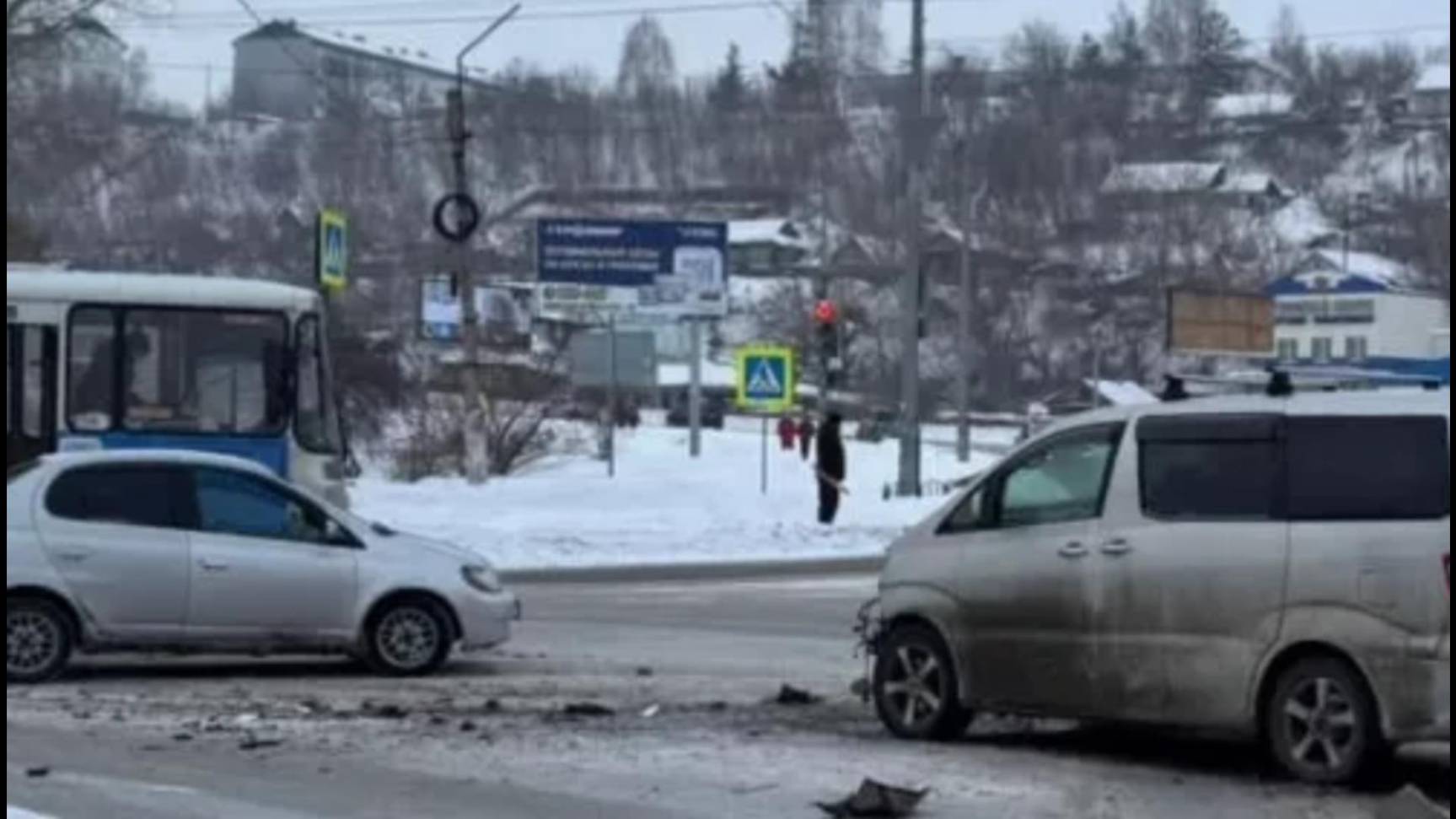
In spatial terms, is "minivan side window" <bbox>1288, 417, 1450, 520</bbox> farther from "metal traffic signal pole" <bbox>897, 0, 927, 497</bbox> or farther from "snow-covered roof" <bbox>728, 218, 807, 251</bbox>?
"snow-covered roof" <bbox>728, 218, 807, 251</bbox>

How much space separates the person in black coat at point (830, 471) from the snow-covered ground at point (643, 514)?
1.30 feet

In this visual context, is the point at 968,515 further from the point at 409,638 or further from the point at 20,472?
the point at 20,472

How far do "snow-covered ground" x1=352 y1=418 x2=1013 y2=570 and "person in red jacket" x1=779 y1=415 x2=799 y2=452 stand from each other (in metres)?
12.3

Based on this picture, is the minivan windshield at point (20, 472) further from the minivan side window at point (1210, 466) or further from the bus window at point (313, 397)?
the minivan side window at point (1210, 466)

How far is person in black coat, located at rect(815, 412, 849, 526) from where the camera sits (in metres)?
37.3

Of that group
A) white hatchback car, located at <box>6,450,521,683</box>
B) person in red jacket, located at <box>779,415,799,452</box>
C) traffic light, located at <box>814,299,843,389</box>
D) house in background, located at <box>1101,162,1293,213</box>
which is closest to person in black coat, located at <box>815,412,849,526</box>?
traffic light, located at <box>814,299,843,389</box>

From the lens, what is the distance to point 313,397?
2412 cm

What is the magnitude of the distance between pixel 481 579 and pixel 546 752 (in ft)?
15.3

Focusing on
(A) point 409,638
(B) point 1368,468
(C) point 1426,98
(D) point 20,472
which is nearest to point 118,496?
(D) point 20,472

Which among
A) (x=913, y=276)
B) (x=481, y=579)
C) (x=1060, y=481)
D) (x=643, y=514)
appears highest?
(x=913, y=276)

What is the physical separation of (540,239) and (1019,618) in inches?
1515

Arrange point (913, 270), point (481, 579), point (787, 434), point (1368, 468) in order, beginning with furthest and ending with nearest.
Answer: point (787, 434) → point (913, 270) → point (481, 579) → point (1368, 468)

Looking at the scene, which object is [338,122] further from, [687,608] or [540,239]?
[687,608]

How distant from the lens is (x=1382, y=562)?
Answer: 1119 centimetres
